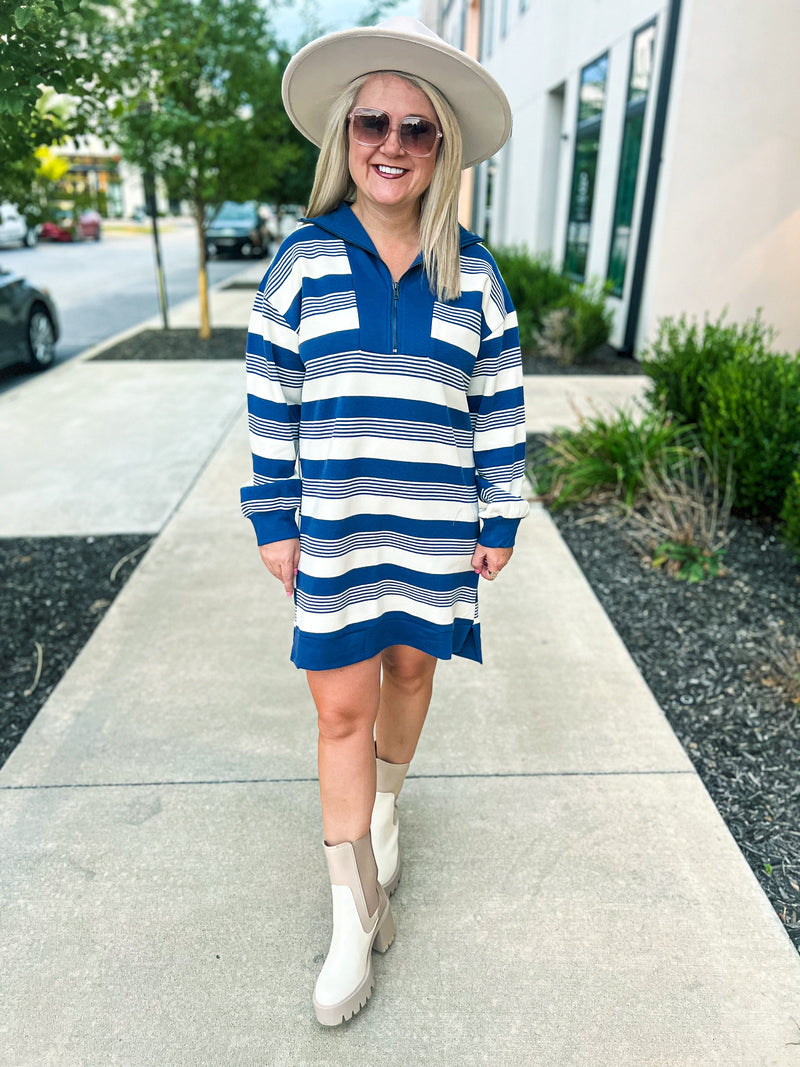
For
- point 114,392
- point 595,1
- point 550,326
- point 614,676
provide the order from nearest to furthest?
point 614,676 < point 114,392 < point 550,326 < point 595,1

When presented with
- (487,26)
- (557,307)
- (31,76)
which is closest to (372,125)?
(31,76)

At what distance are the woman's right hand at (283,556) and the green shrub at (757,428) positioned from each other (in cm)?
325

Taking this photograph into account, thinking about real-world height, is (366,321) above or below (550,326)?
above

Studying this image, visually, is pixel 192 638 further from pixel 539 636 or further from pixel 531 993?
pixel 531 993

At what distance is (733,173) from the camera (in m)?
8.05

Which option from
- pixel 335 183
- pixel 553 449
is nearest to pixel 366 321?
pixel 335 183

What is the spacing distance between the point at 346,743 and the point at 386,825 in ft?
1.33

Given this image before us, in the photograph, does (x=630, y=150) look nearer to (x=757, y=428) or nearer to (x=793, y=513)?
(x=757, y=428)

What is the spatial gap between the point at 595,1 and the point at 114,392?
818cm

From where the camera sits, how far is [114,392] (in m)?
7.84

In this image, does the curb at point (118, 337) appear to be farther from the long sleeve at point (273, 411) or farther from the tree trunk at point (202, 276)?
the long sleeve at point (273, 411)

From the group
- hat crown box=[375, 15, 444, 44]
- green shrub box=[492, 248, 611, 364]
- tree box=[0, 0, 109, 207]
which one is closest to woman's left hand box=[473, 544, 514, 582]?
hat crown box=[375, 15, 444, 44]

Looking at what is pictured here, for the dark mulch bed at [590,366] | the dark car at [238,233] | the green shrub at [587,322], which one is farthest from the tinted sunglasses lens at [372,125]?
the dark car at [238,233]

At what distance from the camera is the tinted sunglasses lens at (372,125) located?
169cm
